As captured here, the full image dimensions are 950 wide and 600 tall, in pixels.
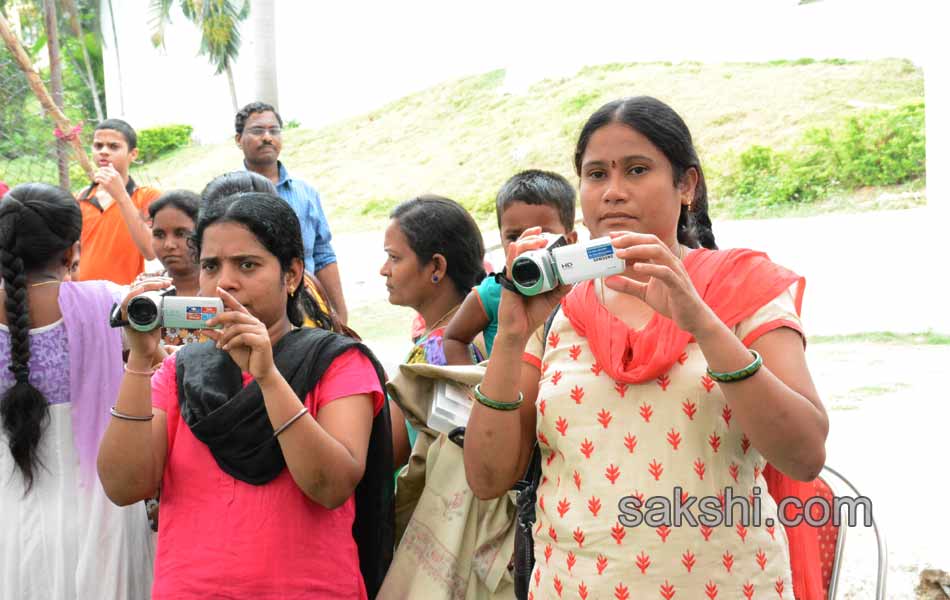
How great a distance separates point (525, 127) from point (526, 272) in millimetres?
17186

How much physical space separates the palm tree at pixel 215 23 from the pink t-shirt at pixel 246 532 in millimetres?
16051

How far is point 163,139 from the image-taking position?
20000mm

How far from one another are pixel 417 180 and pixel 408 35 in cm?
310

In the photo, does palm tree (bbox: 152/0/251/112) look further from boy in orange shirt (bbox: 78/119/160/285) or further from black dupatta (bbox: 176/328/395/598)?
black dupatta (bbox: 176/328/395/598)

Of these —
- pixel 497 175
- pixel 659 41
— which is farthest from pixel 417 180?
pixel 659 41

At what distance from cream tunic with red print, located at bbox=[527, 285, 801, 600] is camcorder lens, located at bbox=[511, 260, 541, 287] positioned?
20 centimetres

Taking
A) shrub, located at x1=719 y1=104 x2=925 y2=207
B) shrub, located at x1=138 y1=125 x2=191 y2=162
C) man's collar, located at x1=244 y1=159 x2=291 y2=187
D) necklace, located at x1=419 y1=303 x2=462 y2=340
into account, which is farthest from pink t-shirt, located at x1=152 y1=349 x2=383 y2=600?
shrub, located at x1=138 y1=125 x2=191 y2=162

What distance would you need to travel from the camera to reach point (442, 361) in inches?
107

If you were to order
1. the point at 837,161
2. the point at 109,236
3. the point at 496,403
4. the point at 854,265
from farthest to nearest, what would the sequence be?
the point at 837,161 → the point at 854,265 → the point at 109,236 → the point at 496,403

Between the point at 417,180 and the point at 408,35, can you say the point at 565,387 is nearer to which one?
the point at 417,180

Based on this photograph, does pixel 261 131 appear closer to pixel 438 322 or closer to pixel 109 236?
pixel 109 236

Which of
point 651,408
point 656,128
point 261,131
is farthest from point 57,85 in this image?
point 651,408

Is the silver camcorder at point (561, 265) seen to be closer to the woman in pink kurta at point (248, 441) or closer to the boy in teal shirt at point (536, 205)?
the woman in pink kurta at point (248, 441)

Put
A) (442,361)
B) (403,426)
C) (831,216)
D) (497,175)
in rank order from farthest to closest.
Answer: (497,175)
(831,216)
(442,361)
(403,426)
